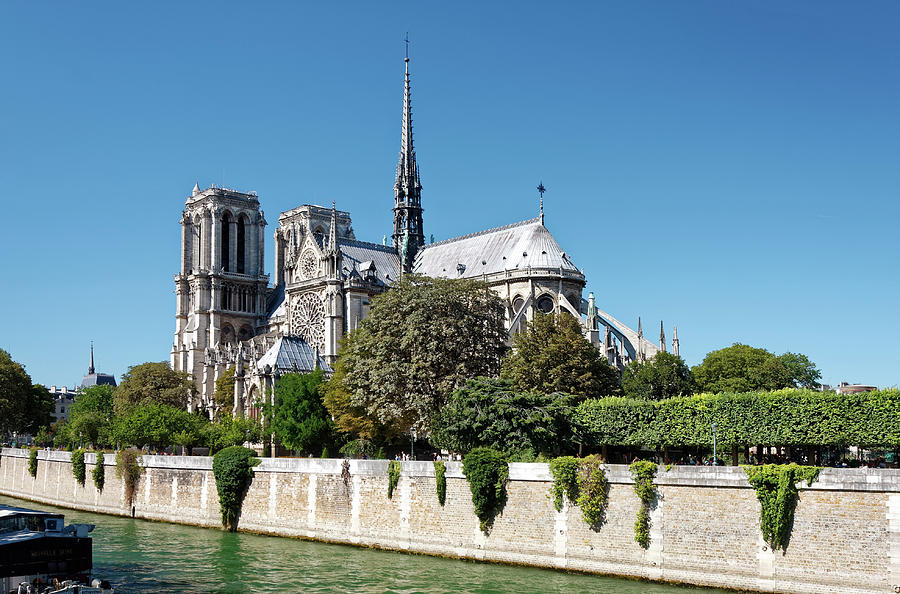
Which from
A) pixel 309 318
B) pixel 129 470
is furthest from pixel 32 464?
pixel 309 318

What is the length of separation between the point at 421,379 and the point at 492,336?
470 cm

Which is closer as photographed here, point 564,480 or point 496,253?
point 564,480

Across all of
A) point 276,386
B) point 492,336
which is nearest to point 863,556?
point 492,336

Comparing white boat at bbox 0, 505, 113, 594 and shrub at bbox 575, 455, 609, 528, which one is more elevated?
shrub at bbox 575, 455, 609, 528

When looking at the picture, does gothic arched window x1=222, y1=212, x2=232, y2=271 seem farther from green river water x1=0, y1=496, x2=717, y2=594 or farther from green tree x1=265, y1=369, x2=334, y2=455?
green river water x1=0, y1=496, x2=717, y2=594

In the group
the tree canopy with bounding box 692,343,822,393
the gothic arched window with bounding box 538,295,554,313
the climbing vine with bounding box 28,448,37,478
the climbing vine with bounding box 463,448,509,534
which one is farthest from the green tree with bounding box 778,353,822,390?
the climbing vine with bounding box 28,448,37,478

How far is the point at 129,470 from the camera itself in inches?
1884

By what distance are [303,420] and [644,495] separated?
2745 cm

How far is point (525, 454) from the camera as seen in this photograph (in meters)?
36.2

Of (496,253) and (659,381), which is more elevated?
(496,253)

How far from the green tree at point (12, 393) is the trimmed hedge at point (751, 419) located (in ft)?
174

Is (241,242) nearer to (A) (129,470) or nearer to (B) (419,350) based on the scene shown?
(A) (129,470)

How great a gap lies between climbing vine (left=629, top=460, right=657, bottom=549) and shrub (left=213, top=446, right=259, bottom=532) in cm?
1782

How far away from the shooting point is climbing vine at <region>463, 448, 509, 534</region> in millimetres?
33094
